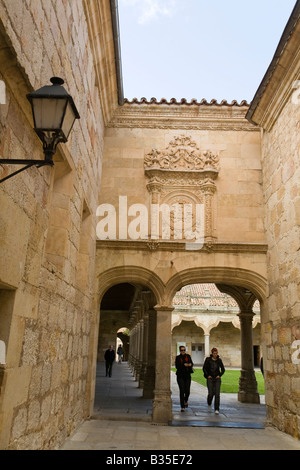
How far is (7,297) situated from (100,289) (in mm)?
4655

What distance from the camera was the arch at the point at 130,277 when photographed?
Result: 7527 mm

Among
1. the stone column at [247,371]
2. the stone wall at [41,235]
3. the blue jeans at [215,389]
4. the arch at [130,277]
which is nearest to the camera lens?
the stone wall at [41,235]

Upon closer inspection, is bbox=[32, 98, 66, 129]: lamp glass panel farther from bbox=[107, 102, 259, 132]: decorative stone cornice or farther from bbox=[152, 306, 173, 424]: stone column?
bbox=[107, 102, 259, 132]: decorative stone cornice

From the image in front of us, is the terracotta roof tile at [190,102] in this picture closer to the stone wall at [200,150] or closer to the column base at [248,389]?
the stone wall at [200,150]

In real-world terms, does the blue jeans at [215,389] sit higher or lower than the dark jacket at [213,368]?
lower

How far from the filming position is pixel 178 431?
6.12 meters

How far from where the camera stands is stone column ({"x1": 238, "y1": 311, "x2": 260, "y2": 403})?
32.1 ft

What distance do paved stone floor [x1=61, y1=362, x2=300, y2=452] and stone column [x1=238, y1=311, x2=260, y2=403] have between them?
88 cm

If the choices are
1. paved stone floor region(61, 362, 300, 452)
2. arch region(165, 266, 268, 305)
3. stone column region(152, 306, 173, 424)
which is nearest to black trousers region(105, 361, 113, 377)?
paved stone floor region(61, 362, 300, 452)

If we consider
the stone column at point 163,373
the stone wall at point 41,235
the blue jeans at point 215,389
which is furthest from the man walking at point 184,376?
the stone wall at point 41,235

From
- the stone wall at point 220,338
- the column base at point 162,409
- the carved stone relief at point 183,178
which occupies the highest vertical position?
the carved stone relief at point 183,178

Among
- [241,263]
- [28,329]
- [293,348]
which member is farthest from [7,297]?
[241,263]

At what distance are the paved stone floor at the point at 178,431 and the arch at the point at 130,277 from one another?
2.19 metres
